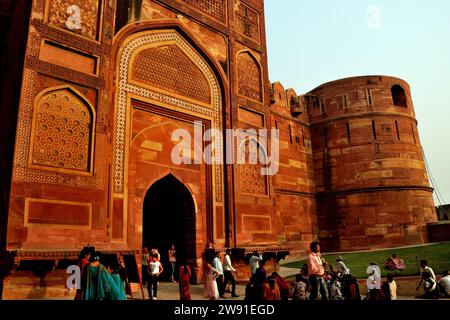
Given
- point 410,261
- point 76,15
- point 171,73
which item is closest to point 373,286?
point 410,261

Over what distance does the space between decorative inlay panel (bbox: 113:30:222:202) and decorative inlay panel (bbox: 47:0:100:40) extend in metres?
0.78

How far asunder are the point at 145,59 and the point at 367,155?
10721 mm

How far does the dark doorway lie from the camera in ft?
27.7

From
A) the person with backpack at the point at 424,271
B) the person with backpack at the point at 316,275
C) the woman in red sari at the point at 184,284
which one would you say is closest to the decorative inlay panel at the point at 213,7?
the woman in red sari at the point at 184,284

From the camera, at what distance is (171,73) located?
8594 millimetres

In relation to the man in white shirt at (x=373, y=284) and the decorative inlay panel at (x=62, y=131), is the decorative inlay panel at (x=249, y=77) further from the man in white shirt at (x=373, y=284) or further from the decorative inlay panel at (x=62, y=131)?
the man in white shirt at (x=373, y=284)

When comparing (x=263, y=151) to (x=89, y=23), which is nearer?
(x=89, y=23)

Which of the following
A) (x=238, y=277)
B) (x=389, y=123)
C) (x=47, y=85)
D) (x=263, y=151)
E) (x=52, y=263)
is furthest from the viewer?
(x=389, y=123)

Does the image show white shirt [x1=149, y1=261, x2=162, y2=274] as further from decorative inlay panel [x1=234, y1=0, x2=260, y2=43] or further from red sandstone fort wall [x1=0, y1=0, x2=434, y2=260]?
decorative inlay panel [x1=234, y1=0, x2=260, y2=43]

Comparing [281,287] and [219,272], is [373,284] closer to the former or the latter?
[281,287]

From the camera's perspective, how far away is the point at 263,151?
33.7ft

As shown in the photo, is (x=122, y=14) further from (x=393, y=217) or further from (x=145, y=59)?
(x=393, y=217)

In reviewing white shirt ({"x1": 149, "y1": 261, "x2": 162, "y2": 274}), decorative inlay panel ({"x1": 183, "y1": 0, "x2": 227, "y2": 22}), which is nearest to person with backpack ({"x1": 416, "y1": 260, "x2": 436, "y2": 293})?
white shirt ({"x1": 149, "y1": 261, "x2": 162, "y2": 274})
